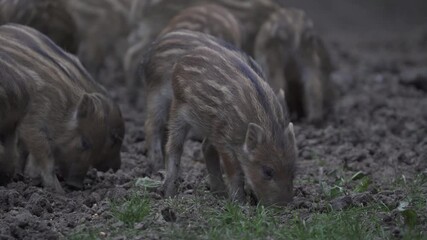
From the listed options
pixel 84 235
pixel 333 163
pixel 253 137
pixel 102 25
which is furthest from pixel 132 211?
pixel 102 25

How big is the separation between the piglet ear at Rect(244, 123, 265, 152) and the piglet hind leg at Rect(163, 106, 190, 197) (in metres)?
0.52

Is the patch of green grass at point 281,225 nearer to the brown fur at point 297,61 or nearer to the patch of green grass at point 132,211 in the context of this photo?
the patch of green grass at point 132,211

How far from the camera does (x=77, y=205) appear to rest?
6117 mm

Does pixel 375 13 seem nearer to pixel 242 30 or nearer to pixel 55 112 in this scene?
pixel 242 30

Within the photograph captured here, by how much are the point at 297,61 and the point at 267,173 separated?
3.45 meters

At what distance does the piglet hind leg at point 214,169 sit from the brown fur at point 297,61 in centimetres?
259

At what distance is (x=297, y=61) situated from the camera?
9.34 metres

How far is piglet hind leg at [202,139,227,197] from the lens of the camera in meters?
6.40

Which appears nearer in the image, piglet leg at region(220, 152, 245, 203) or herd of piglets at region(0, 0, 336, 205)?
herd of piglets at region(0, 0, 336, 205)

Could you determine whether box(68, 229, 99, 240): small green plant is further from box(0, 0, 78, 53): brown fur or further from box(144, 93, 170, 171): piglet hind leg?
box(0, 0, 78, 53): brown fur

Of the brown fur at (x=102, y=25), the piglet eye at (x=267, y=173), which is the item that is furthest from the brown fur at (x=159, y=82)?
the brown fur at (x=102, y=25)

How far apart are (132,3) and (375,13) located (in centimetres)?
548

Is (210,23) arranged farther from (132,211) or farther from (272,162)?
(132,211)

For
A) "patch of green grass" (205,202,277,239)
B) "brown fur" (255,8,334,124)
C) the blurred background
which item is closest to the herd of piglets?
"patch of green grass" (205,202,277,239)
